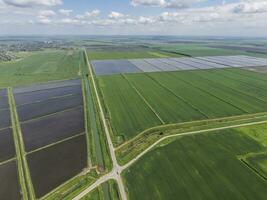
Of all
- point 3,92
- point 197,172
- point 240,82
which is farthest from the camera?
point 240,82

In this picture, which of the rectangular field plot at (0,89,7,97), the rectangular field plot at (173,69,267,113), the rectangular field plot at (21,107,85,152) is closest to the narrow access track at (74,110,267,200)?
the rectangular field plot at (173,69,267,113)

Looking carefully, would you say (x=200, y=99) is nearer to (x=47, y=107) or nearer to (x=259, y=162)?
(x=259, y=162)

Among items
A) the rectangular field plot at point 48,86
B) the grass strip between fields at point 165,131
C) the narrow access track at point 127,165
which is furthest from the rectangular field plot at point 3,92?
the narrow access track at point 127,165

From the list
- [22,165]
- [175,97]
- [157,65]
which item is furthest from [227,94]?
[157,65]

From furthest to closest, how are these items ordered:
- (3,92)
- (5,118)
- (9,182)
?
1. (3,92)
2. (5,118)
3. (9,182)

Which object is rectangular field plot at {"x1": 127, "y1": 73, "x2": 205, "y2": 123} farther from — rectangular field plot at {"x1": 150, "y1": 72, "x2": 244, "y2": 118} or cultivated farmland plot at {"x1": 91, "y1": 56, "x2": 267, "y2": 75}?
cultivated farmland plot at {"x1": 91, "y1": 56, "x2": 267, "y2": 75}

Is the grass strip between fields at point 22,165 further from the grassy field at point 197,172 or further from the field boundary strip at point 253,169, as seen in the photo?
the field boundary strip at point 253,169

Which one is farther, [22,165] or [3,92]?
[3,92]
